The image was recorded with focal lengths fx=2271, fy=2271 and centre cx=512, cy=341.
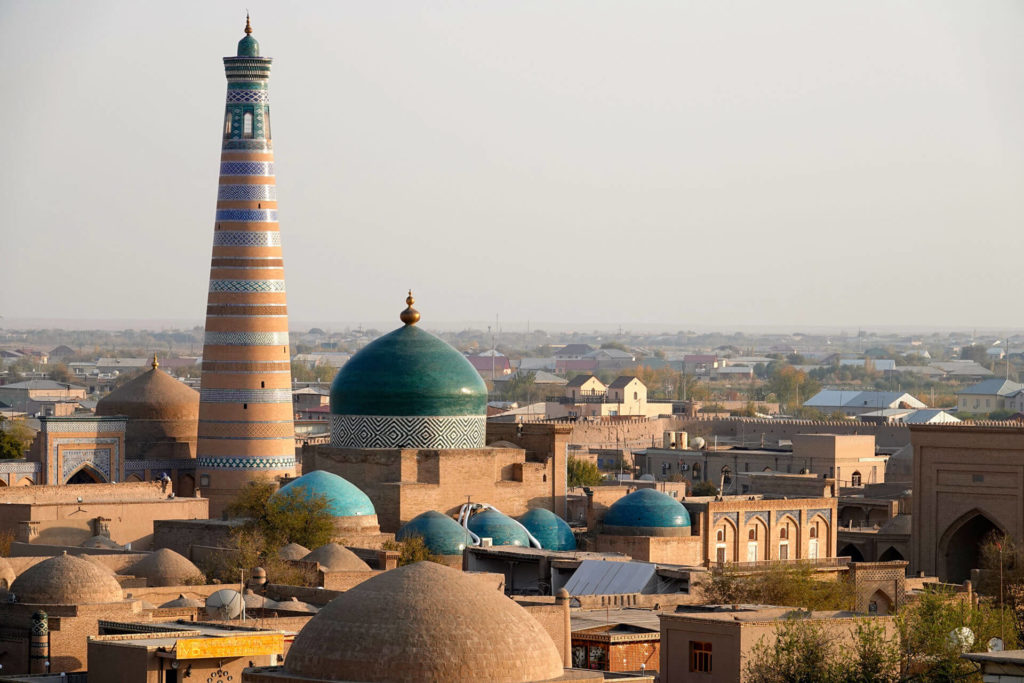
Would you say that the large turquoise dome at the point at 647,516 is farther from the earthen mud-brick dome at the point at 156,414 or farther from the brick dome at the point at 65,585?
the earthen mud-brick dome at the point at 156,414

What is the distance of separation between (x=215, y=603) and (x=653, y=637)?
3.75 meters

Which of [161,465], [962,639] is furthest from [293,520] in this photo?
[161,465]

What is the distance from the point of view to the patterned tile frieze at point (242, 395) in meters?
32.8

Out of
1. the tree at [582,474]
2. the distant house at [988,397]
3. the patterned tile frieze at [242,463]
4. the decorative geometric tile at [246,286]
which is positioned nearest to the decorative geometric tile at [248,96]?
the decorative geometric tile at [246,286]

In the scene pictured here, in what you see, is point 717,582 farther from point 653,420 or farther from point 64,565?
point 653,420

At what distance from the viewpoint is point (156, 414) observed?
3681 cm

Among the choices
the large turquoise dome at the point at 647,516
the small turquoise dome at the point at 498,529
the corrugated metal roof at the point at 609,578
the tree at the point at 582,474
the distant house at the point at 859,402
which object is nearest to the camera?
the corrugated metal roof at the point at 609,578

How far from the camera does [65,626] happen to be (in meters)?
18.8

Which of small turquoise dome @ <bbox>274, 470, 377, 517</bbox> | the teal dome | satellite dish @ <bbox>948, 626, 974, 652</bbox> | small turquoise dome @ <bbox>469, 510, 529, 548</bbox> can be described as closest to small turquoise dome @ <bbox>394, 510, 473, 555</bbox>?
small turquoise dome @ <bbox>469, 510, 529, 548</bbox>

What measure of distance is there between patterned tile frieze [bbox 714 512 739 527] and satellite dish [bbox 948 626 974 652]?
10.1m

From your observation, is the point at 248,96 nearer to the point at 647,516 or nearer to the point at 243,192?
the point at 243,192

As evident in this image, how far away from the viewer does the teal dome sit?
28500 mm

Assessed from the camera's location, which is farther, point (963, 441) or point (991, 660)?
point (963, 441)

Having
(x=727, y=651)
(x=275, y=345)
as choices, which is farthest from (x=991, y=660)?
(x=275, y=345)
